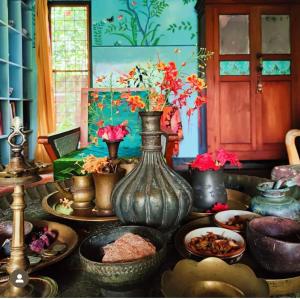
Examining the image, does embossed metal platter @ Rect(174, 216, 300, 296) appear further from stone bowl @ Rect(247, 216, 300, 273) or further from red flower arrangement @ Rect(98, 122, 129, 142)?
red flower arrangement @ Rect(98, 122, 129, 142)

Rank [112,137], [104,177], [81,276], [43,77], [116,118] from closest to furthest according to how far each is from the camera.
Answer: [81,276]
[104,177]
[112,137]
[116,118]
[43,77]

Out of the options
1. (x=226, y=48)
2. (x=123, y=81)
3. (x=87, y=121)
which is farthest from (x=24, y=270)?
(x=226, y=48)

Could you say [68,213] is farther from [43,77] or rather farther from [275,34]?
[43,77]

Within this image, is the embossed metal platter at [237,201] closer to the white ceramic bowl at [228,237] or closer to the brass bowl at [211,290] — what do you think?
the white ceramic bowl at [228,237]

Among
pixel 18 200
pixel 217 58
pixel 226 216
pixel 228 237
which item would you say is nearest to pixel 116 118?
pixel 217 58

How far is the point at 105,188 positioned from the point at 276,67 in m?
3.21

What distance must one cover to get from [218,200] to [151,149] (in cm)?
34

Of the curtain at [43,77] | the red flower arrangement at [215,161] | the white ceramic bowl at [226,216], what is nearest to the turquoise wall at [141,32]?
the curtain at [43,77]

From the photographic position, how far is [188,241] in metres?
0.84

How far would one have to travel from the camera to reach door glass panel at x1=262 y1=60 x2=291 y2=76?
372 cm

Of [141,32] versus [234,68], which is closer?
[234,68]

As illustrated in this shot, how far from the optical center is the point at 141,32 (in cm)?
437

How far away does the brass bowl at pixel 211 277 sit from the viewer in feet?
2.01

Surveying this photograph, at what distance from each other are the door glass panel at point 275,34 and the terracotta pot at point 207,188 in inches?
118
